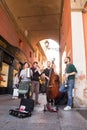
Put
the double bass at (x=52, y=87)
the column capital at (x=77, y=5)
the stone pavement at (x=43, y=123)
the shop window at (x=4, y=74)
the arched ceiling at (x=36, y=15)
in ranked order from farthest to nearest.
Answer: the shop window at (x=4, y=74) < the arched ceiling at (x=36, y=15) < the column capital at (x=77, y=5) < the double bass at (x=52, y=87) < the stone pavement at (x=43, y=123)

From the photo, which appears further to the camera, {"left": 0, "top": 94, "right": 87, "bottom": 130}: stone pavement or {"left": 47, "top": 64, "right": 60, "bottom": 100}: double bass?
{"left": 47, "top": 64, "right": 60, "bottom": 100}: double bass

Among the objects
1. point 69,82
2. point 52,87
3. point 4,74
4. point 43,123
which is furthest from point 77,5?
point 4,74

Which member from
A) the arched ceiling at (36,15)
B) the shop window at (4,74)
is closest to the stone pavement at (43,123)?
the shop window at (4,74)

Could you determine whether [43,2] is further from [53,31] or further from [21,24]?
[53,31]

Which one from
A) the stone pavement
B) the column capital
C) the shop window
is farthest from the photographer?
the shop window

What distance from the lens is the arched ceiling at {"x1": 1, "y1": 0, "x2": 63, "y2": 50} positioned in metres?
10.8

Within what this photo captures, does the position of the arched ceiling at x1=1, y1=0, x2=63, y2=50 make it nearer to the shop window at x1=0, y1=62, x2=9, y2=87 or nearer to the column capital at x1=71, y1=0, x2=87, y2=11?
the shop window at x1=0, y1=62, x2=9, y2=87

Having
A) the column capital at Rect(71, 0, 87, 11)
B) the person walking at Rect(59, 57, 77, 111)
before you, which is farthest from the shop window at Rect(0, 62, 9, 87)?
the person walking at Rect(59, 57, 77, 111)

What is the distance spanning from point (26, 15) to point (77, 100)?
28.3ft

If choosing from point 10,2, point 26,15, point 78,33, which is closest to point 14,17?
point 26,15

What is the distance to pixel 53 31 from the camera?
51.6 feet

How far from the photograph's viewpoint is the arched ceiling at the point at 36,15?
10797 mm

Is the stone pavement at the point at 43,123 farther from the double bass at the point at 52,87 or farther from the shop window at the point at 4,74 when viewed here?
the shop window at the point at 4,74

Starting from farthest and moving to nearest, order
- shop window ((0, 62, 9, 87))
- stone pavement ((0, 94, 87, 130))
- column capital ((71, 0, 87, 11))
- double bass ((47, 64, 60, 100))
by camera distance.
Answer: shop window ((0, 62, 9, 87)) → column capital ((71, 0, 87, 11)) → double bass ((47, 64, 60, 100)) → stone pavement ((0, 94, 87, 130))
